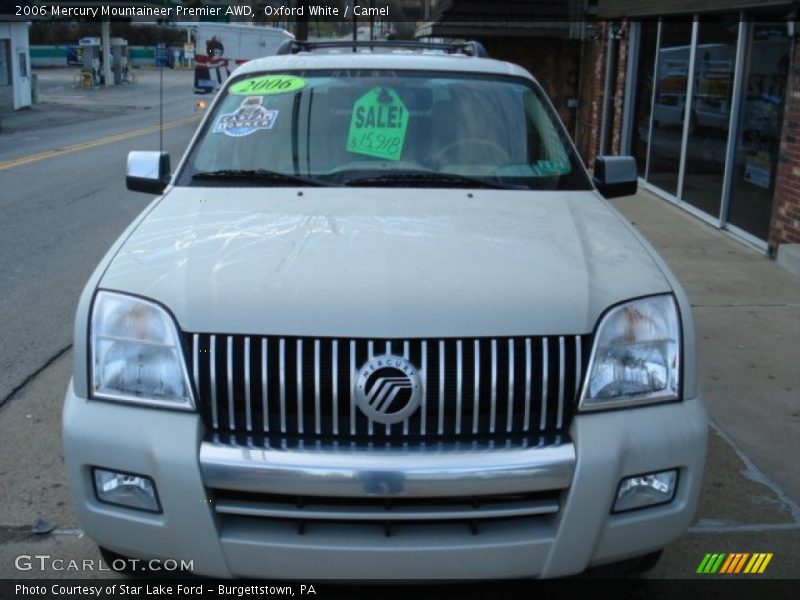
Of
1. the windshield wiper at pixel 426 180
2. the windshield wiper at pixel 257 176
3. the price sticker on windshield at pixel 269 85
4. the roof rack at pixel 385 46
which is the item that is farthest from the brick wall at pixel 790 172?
the windshield wiper at pixel 257 176

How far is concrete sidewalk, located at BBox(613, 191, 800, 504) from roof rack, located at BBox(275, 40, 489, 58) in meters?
2.41

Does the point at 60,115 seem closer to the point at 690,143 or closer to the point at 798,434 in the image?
the point at 690,143

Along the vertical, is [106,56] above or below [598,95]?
above

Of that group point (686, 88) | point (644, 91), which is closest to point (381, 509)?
point (686, 88)

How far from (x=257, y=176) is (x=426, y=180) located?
720 millimetres

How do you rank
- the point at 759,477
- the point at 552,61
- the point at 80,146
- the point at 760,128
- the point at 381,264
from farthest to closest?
the point at 80,146
the point at 552,61
the point at 760,128
the point at 759,477
the point at 381,264

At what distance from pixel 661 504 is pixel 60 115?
29957 mm

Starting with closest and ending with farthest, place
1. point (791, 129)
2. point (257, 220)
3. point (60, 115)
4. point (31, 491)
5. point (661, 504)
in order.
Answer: point (661, 504), point (257, 220), point (31, 491), point (791, 129), point (60, 115)

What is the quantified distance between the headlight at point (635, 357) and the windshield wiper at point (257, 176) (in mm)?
1498

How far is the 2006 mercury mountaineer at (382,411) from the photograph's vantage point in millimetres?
2564

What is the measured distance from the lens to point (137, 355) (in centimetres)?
274

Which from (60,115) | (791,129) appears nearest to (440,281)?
(791,129)

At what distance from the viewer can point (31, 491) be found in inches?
156

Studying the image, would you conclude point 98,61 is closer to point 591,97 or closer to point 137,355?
point 591,97
